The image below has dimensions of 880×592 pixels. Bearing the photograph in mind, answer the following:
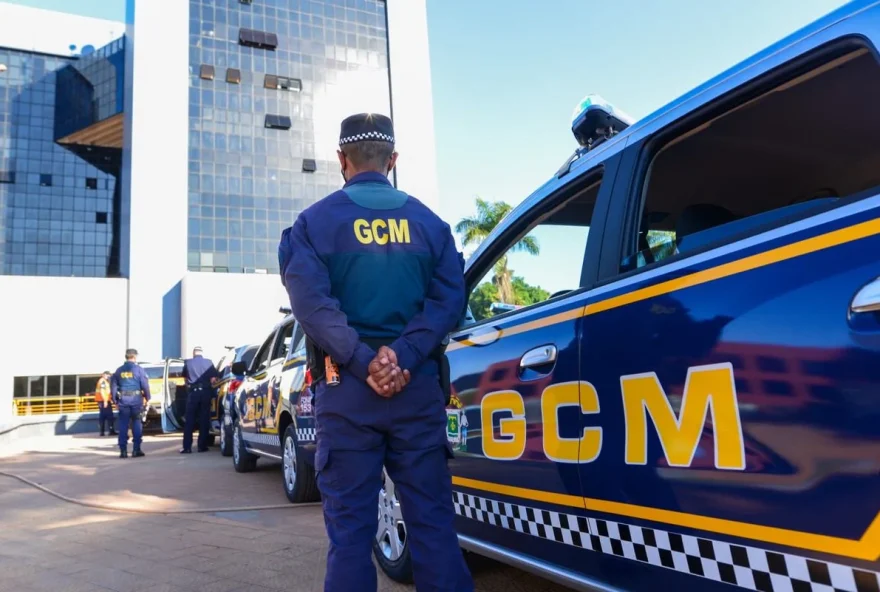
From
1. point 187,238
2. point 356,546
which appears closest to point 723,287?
point 356,546

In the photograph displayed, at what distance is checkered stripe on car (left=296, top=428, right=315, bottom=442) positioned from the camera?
18.3ft

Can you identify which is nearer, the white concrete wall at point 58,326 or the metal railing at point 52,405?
the metal railing at point 52,405

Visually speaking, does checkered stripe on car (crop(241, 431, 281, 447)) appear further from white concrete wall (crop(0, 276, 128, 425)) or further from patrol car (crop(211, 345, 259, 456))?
white concrete wall (crop(0, 276, 128, 425))

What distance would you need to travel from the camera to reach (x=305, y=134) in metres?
37.2

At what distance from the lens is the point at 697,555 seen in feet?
5.71

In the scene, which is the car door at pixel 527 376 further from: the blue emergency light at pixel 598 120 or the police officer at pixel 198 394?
the police officer at pixel 198 394

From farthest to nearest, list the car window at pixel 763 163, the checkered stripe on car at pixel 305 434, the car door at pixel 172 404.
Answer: the car door at pixel 172 404 → the checkered stripe on car at pixel 305 434 → the car window at pixel 763 163

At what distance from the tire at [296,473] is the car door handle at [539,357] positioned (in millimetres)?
3771

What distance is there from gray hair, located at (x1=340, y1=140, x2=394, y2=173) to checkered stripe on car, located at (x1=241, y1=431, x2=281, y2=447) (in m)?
4.70

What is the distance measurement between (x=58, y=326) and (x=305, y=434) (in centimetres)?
2998

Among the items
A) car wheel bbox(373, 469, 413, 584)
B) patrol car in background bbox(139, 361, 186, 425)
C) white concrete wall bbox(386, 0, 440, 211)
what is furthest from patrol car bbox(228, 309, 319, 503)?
white concrete wall bbox(386, 0, 440, 211)

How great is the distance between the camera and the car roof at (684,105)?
170cm

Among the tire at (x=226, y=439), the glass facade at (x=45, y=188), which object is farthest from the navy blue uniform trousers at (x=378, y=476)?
the glass facade at (x=45, y=188)

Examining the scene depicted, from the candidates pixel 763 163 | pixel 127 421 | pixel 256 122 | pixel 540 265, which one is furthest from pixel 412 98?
pixel 763 163
